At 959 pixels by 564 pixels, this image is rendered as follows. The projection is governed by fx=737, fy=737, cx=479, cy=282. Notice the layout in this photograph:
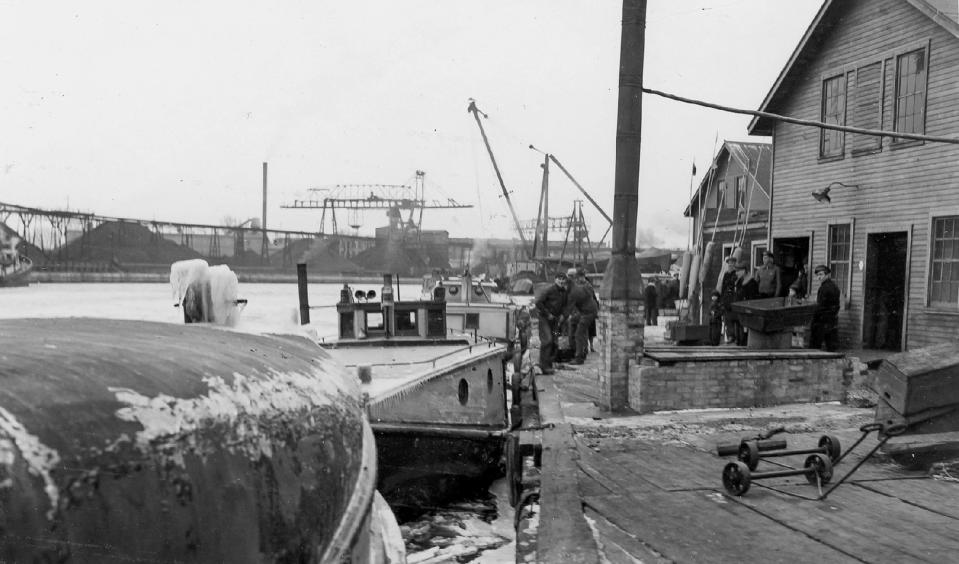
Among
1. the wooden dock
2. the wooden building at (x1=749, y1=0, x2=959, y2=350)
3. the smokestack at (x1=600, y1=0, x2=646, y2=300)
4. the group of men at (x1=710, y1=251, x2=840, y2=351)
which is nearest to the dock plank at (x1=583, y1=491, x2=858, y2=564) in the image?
the wooden dock

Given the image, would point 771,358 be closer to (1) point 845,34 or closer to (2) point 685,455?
(2) point 685,455

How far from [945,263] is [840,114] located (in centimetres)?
339

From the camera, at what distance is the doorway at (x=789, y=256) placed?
589 inches

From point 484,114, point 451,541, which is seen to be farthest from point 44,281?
point 451,541

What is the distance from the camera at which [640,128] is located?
8.65 metres

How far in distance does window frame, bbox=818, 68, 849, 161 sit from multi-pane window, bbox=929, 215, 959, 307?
2.33 m

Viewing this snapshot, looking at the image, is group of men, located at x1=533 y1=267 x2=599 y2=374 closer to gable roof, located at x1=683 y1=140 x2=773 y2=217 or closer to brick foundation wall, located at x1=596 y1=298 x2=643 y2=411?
brick foundation wall, located at x1=596 y1=298 x2=643 y2=411

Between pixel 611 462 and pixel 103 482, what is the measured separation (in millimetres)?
5242

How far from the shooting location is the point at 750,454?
5621 millimetres

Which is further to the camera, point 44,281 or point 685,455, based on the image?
point 44,281

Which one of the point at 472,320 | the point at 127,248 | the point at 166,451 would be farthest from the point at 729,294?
the point at 127,248

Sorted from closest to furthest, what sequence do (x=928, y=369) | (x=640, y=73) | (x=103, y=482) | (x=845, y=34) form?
(x=103, y=482)
(x=928, y=369)
(x=640, y=73)
(x=845, y=34)

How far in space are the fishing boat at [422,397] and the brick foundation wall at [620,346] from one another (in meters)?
1.43

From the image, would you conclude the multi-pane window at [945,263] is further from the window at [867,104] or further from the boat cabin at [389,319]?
the boat cabin at [389,319]
